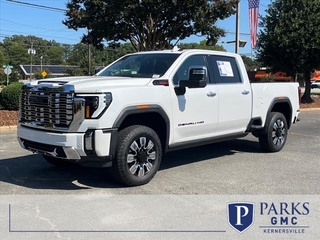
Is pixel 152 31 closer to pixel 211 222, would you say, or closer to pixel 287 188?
pixel 287 188

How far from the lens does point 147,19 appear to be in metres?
15.1

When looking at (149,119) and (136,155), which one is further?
(149,119)

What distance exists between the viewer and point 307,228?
4207 mm

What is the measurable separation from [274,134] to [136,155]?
3.62m

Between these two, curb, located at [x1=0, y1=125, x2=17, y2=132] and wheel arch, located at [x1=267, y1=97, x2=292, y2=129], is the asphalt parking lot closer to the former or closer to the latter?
wheel arch, located at [x1=267, y1=97, x2=292, y2=129]

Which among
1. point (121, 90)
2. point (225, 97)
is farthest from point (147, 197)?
point (225, 97)

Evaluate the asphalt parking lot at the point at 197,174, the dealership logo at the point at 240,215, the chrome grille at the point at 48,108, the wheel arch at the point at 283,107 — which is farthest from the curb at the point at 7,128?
the dealership logo at the point at 240,215

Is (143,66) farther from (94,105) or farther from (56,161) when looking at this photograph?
(56,161)

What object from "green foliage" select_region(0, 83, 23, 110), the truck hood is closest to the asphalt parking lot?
the truck hood

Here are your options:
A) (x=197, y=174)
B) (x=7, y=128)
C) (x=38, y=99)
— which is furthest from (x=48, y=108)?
(x=7, y=128)

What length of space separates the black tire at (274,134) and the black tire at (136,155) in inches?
→ 116

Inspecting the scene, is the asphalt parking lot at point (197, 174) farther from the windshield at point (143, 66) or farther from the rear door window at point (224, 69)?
the windshield at point (143, 66)

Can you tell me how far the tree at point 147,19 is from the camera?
14.2 metres

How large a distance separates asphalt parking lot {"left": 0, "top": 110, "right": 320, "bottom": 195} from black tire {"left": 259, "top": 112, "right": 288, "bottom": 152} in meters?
0.17
